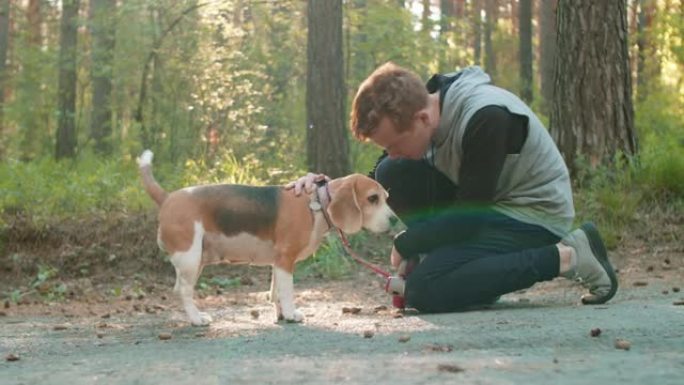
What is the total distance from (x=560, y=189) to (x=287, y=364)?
254 cm

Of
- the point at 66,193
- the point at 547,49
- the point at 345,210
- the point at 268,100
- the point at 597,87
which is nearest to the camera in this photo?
the point at 345,210

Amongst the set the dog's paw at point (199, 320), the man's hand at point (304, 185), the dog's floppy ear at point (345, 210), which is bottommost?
the dog's paw at point (199, 320)

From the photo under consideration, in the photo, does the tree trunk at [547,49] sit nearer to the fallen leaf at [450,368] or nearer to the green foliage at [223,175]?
the green foliage at [223,175]

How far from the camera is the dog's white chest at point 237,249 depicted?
554 centimetres

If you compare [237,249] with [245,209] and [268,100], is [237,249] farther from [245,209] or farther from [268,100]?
[268,100]

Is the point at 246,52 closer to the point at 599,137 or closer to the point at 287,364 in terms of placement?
the point at 599,137

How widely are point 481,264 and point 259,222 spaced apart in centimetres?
141

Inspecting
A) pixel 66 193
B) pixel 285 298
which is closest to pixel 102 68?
pixel 66 193

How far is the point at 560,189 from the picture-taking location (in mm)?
5316

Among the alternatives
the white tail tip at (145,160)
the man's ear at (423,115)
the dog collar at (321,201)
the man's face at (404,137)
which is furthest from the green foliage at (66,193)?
the man's ear at (423,115)

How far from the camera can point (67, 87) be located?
18109 mm

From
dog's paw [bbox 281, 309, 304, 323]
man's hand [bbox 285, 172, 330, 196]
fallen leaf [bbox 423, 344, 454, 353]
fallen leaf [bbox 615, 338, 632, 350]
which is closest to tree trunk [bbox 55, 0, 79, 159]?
man's hand [bbox 285, 172, 330, 196]

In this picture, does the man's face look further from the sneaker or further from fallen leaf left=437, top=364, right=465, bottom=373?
fallen leaf left=437, top=364, right=465, bottom=373

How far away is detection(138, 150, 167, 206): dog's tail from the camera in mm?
5504
